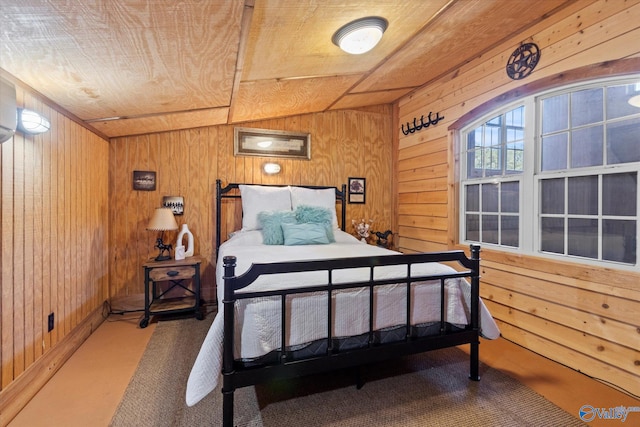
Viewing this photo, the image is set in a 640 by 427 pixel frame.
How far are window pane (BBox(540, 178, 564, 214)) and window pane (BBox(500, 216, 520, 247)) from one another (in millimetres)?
239

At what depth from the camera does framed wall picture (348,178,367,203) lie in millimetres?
3986

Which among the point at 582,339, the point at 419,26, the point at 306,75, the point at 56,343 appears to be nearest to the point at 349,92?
the point at 306,75

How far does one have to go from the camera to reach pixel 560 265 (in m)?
2.11

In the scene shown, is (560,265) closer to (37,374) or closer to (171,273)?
(171,273)

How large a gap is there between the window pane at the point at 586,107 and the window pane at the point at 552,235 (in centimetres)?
72

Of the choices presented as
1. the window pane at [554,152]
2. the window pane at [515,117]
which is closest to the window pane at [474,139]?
the window pane at [515,117]

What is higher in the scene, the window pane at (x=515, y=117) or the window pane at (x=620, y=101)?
the window pane at (x=515, y=117)

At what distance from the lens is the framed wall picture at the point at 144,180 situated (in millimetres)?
3166

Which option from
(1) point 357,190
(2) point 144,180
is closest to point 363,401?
(1) point 357,190

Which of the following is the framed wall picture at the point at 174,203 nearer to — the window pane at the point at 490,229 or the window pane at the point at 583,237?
the window pane at the point at 490,229

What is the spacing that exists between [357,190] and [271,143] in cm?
131

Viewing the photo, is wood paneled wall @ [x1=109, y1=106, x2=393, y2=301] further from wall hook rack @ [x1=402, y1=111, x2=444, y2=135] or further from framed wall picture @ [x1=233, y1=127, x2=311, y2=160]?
wall hook rack @ [x1=402, y1=111, x2=444, y2=135]

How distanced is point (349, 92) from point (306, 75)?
2.75ft

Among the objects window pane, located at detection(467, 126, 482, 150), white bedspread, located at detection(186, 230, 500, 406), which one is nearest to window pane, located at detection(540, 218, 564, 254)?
white bedspread, located at detection(186, 230, 500, 406)
